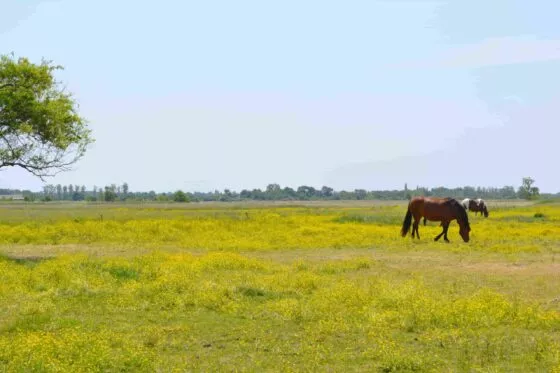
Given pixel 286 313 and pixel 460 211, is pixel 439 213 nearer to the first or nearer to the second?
pixel 460 211

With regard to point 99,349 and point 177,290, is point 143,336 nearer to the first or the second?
point 99,349

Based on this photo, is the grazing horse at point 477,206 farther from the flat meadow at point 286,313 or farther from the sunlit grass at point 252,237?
the flat meadow at point 286,313

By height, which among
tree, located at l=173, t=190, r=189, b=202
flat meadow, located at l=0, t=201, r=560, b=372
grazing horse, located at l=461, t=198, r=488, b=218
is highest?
tree, located at l=173, t=190, r=189, b=202

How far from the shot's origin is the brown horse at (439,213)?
28.1 meters

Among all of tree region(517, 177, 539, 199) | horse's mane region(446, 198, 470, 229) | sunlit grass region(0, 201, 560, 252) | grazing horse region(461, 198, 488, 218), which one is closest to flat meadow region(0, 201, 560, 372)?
sunlit grass region(0, 201, 560, 252)

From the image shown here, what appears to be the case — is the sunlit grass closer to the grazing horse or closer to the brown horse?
the brown horse

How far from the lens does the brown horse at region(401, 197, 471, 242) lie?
28078mm

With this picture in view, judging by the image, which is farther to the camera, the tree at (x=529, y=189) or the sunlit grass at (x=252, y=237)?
the tree at (x=529, y=189)

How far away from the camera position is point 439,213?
2970cm

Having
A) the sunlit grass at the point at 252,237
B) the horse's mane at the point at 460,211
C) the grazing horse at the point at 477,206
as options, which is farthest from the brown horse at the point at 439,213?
the grazing horse at the point at 477,206

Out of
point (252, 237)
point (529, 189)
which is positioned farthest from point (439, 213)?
point (529, 189)

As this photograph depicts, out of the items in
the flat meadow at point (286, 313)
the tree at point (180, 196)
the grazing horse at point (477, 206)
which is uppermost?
the tree at point (180, 196)

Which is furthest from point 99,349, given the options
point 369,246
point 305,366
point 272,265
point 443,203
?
point 443,203

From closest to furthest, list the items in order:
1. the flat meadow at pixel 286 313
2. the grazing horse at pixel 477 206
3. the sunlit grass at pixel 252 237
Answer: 1. the flat meadow at pixel 286 313
2. the sunlit grass at pixel 252 237
3. the grazing horse at pixel 477 206
